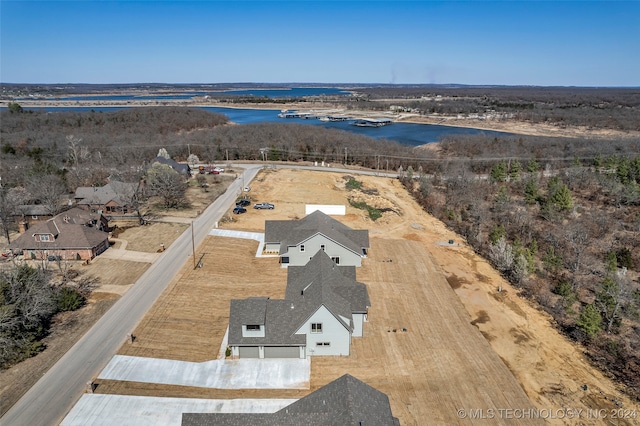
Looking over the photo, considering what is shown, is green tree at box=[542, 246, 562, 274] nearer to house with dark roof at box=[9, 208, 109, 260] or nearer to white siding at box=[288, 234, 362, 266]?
white siding at box=[288, 234, 362, 266]

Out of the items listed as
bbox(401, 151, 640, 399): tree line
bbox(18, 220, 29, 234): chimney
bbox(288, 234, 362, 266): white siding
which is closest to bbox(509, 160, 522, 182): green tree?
bbox(401, 151, 640, 399): tree line

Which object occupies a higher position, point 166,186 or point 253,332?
point 166,186

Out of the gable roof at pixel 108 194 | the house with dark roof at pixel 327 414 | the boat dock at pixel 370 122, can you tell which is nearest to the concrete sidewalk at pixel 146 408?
the house with dark roof at pixel 327 414

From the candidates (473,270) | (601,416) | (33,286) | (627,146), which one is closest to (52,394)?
(33,286)

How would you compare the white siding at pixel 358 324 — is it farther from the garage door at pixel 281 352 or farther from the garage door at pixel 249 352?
the garage door at pixel 249 352

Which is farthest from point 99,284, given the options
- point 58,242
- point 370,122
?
point 370,122

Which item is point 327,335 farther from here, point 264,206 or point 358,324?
point 264,206
